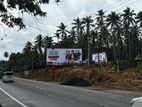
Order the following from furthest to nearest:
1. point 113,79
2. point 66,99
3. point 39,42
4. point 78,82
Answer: point 39,42
point 78,82
point 113,79
point 66,99

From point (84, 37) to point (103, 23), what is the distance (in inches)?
475

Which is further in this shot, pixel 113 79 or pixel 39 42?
pixel 39 42

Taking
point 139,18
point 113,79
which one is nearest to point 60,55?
point 113,79

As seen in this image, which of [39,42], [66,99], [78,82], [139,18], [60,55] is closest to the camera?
[66,99]

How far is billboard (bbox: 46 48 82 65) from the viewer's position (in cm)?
8500

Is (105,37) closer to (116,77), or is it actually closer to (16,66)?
(16,66)

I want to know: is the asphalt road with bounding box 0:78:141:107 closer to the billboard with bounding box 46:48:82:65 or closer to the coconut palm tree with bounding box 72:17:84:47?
the billboard with bounding box 46:48:82:65

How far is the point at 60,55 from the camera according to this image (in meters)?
85.6

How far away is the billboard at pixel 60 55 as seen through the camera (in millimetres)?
85000

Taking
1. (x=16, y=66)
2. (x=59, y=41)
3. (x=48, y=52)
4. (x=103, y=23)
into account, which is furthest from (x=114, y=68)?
(x=16, y=66)

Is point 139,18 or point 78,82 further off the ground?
point 139,18

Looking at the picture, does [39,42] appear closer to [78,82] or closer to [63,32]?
[63,32]

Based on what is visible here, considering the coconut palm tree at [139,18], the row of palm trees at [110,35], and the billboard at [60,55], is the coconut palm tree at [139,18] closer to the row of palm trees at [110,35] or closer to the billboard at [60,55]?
the row of palm trees at [110,35]

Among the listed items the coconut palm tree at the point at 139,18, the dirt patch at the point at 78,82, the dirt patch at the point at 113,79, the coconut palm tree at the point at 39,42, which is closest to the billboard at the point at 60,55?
the dirt patch at the point at 113,79
